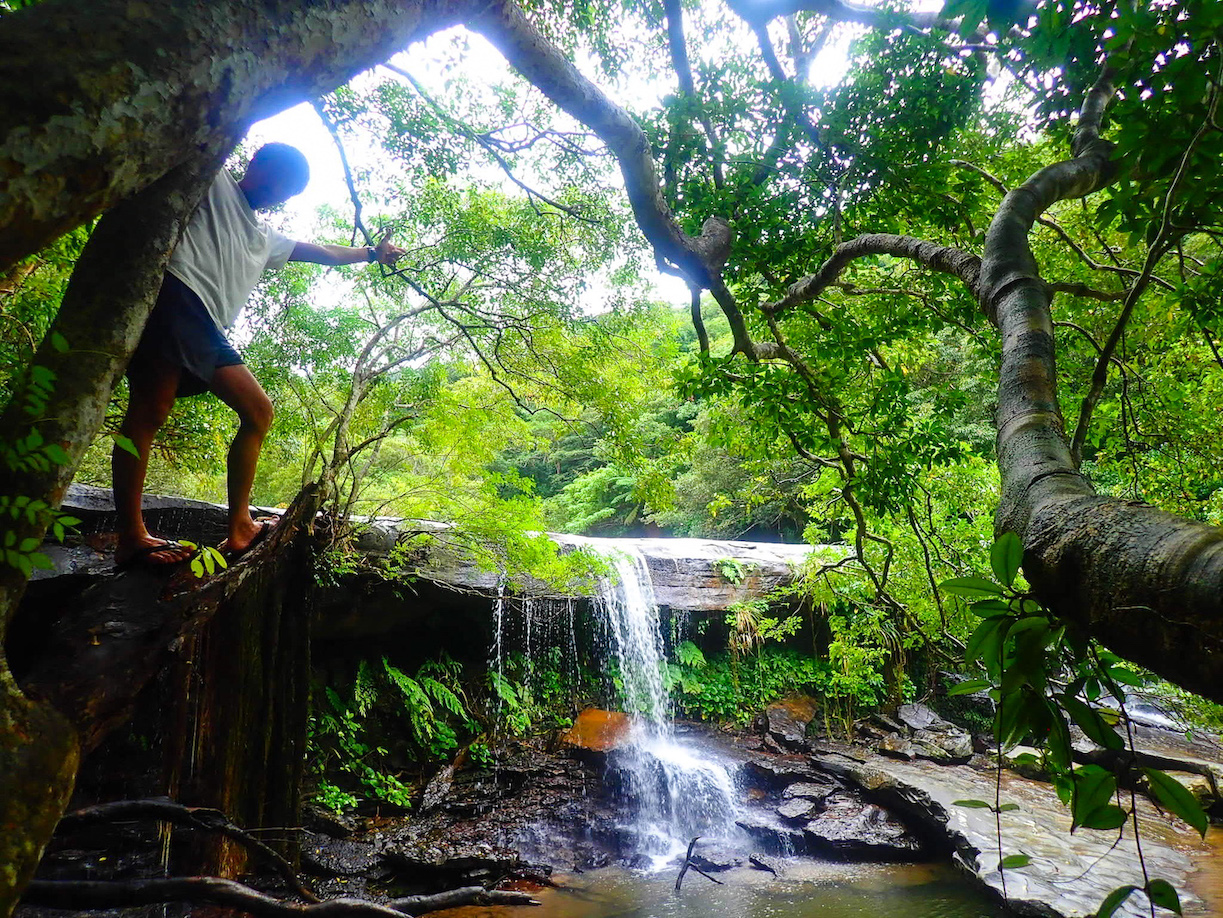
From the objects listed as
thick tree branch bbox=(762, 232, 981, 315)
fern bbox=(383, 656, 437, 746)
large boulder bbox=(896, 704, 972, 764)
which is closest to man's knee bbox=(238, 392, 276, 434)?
thick tree branch bbox=(762, 232, 981, 315)

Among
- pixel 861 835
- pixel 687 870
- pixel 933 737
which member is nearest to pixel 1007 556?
pixel 687 870

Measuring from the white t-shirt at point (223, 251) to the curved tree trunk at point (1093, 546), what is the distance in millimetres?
2467

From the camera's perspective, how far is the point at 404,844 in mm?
6105

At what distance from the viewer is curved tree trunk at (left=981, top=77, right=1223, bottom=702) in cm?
76

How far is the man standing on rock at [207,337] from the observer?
2105mm

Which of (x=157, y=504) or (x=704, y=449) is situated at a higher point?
(x=704, y=449)

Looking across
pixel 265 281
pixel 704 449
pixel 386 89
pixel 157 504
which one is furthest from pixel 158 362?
pixel 704 449

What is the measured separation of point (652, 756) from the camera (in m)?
8.48

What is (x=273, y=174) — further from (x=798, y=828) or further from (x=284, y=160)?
(x=798, y=828)

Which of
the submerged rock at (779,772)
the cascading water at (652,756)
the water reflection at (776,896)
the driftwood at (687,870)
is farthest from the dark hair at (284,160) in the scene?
the submerged rock at (779,772)

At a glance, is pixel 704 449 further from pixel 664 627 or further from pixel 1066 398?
pixel 1066 398

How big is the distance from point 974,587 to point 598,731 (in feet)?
28.5

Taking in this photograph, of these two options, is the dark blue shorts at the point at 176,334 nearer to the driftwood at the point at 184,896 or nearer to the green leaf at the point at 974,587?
the driftwood at the point at 184,896

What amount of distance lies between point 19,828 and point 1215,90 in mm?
2713
